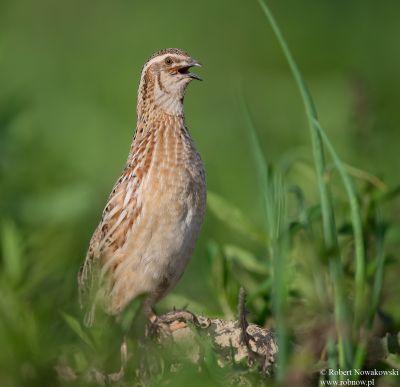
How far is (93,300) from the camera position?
573cm

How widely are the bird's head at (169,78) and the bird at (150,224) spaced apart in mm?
179

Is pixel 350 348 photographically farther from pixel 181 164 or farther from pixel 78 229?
pixel 78 229

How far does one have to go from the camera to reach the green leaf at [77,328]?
508cm

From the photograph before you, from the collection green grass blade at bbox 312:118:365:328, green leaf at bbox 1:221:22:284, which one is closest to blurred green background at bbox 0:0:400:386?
green leaf at bbox 1:221:22:284

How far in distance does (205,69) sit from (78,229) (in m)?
7.31

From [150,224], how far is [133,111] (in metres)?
8.78

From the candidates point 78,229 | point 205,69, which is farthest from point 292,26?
point 78,229

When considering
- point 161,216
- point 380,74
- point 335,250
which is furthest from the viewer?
point 380,74

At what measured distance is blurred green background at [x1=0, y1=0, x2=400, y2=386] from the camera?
7336mm

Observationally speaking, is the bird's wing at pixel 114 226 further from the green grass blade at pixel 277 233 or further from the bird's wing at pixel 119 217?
Result: the green grass blade at pixel 277 233

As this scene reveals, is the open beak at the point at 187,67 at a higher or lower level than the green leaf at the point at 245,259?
higher

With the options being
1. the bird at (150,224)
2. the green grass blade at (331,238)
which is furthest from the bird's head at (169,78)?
the green grass blade at (331,238)

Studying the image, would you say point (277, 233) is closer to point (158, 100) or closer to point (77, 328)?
point (77, 328)

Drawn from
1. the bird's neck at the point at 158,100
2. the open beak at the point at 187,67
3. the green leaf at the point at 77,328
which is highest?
the open beak at the point at 187,67
